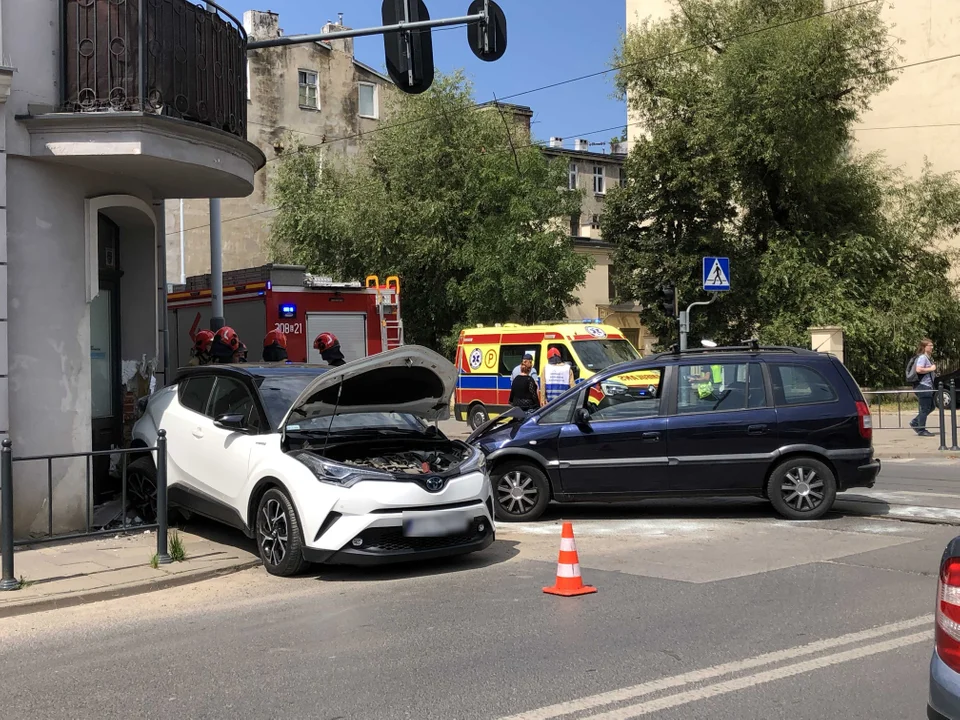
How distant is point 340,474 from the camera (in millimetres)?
7695

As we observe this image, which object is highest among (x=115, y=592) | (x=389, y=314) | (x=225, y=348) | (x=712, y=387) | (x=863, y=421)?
(x=389, y=314)

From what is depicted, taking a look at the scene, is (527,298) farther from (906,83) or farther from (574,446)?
(574,446)

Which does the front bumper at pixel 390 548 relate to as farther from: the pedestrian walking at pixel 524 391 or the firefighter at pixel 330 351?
the pedestrian walking at pixel 524 391

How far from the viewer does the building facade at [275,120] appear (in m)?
37.2

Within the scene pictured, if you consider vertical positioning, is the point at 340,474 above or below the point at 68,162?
below

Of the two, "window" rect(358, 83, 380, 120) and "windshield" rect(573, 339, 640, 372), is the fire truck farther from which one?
"window" rect(358, 83, 380, 120)

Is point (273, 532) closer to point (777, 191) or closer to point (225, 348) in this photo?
point (225, 348)

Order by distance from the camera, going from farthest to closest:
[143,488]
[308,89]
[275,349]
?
Result: [308,89], [275,349], [143,488]

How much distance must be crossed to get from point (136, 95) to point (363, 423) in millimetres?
3671

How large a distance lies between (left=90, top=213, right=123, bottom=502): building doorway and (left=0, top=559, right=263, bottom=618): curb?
3.17m

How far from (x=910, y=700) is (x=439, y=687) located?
2.29m

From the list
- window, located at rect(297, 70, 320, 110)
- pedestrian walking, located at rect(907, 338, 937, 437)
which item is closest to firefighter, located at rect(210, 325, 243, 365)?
pedestrian walking, located at rect(907, 338, 937, 437)

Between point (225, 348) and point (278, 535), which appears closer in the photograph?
point (278, 535)

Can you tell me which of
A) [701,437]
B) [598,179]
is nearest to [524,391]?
[701,437]
